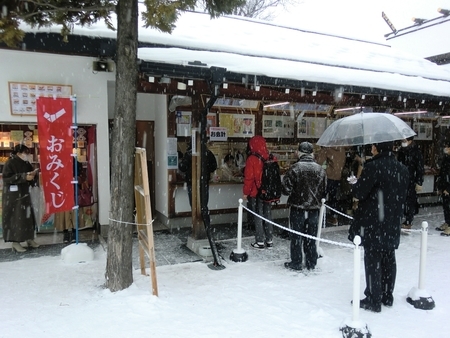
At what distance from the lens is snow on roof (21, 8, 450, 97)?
248 inches

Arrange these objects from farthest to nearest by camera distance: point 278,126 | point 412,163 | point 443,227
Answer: point 278,126
point 443,227
point 412,163

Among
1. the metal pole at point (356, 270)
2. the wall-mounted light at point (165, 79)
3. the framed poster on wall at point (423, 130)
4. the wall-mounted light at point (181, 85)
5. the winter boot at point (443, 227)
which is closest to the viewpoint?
the metal pole at point (356, 270)

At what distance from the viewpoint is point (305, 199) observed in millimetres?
5555

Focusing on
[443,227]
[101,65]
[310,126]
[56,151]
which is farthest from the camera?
[310,126]

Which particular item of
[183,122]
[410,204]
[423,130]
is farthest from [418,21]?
[183,122]

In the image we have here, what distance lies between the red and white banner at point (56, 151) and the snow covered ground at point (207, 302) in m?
1.10

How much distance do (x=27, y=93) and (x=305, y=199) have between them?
212 inches

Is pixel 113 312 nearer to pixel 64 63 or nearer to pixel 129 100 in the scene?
pixel 129 100

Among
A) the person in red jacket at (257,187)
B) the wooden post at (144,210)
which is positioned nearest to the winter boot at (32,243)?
the wooden post at (144,210)

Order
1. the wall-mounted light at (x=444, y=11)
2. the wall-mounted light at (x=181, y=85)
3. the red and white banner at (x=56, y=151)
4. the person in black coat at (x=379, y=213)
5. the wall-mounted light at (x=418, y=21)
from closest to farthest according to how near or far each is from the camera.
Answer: the person in black coat at (x=379, y=213) → the red and white banner at (x=56, y=151) → the wall-mounted light at (x=181, y=85) → the wall-mounted light at (x=444, y=11) → the wall-mounted light at (x=418, y=21)

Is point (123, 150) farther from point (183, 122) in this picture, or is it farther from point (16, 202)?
point (183, 122)

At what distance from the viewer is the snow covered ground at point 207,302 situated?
→ 12.7 feet

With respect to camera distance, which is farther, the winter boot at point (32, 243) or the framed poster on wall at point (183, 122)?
the framed poster on wall at point (183, 122)

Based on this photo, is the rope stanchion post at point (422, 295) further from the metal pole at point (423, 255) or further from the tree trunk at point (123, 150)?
the tree trunk at point (123, 150)
